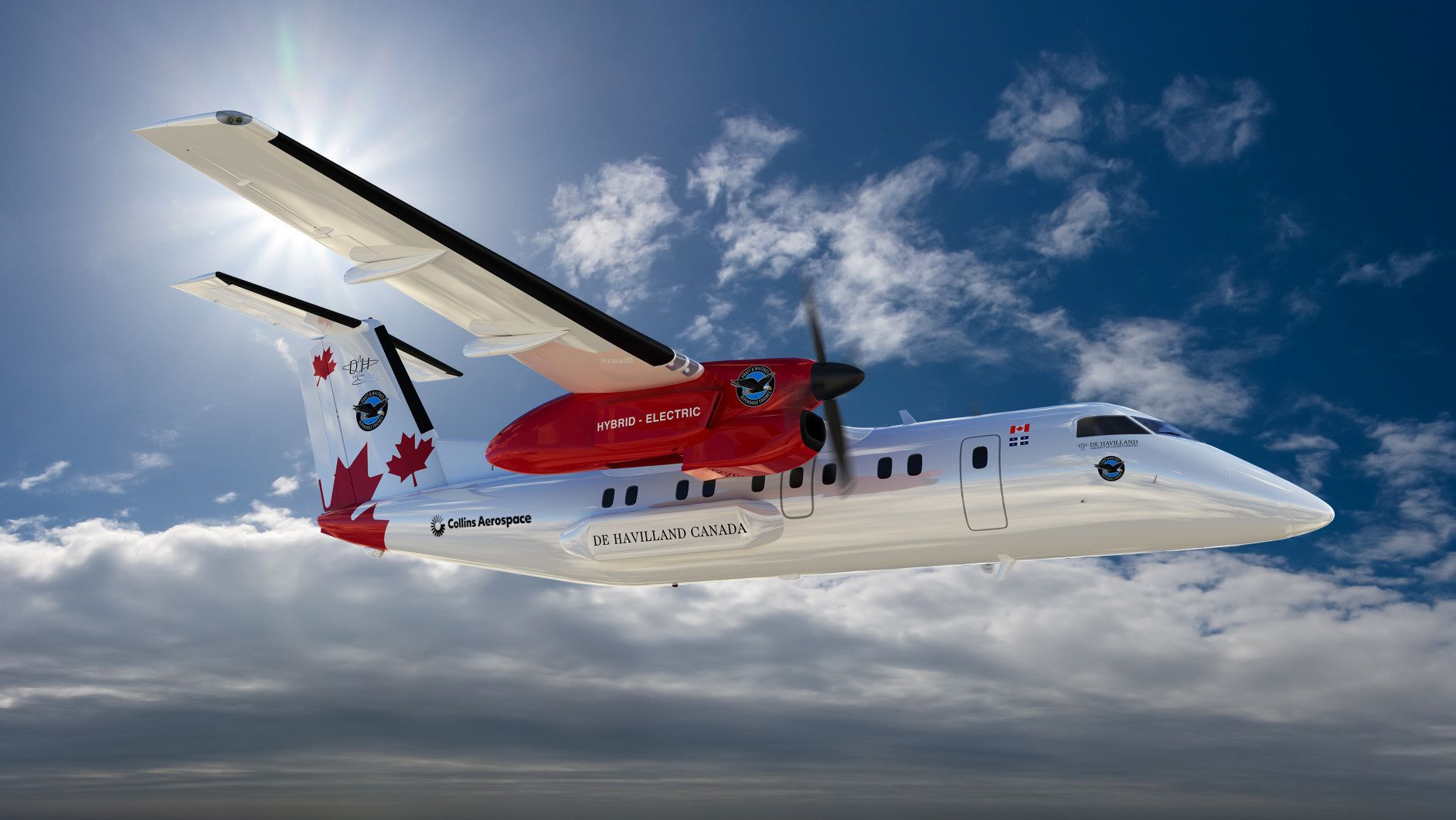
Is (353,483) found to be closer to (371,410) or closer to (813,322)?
(371,410)

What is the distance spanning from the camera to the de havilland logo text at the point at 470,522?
15.3 m

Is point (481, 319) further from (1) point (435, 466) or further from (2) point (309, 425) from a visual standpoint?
(2) point (309, 425)

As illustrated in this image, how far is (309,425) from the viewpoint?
62.0ft

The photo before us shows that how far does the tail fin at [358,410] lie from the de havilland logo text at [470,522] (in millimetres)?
1367

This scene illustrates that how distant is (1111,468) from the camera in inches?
468

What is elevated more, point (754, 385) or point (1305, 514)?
point (754, 385)

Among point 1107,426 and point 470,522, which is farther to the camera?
point 470,522

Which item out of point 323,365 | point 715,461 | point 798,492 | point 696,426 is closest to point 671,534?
point 715,461

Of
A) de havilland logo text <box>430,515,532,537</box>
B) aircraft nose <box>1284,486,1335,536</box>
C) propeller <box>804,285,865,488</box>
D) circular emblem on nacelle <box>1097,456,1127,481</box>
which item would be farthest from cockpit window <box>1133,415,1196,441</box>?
de havilland logo text <box>430,515,532,537</box>

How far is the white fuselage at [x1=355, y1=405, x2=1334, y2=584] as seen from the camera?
38.2 feet

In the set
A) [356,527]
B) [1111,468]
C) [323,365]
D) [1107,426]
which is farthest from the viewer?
[323,365]

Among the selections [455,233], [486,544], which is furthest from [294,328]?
[455,233]

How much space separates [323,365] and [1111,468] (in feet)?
48.9

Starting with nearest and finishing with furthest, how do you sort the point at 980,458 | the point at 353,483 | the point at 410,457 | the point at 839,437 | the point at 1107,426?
the point at 1107,426 < the point at 980,458 < the point at 839,437 < the point at 410,457 < the point at 353,483
